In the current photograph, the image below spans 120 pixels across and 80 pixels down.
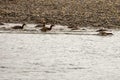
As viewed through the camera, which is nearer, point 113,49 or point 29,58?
point 29,58

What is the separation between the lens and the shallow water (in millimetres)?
17906

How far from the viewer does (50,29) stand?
2712cm

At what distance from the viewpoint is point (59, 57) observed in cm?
2088

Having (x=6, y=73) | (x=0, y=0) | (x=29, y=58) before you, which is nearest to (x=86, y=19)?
(x=0, y=0)

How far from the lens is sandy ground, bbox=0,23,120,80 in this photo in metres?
17.9

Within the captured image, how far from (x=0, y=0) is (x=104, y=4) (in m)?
5.80

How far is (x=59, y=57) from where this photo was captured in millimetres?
20875

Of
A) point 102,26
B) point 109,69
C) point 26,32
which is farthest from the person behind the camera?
point 102,26

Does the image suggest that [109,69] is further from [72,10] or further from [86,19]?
[72,10]

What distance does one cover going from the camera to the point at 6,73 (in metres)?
17.8

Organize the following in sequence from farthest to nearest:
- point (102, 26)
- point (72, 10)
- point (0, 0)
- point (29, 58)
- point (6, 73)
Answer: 1. point (0, 0)
2. point (72, 10)
3. point (102, 26)
4. point (29, 58)
5. point (6, 73)

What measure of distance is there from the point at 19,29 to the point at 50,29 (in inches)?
55.3

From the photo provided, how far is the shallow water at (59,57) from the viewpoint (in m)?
17.9

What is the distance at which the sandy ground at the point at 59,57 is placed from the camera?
705 inches
